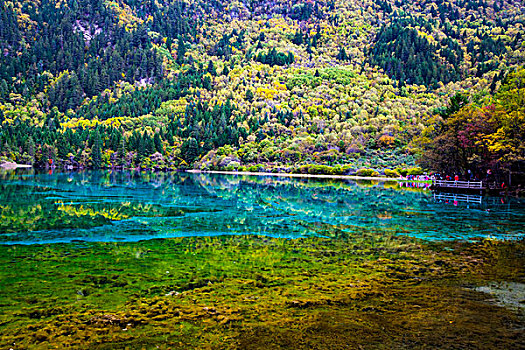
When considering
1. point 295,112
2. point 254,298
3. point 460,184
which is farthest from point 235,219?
point 295,112

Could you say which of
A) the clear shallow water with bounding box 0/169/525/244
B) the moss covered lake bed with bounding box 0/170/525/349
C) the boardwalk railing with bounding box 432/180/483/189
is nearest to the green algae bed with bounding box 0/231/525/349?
the moss covered lake bed with bounding box 0/170/525/349

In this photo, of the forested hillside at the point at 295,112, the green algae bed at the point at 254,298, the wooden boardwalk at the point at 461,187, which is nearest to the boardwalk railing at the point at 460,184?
the wooden boardwalk at the point at 461,187

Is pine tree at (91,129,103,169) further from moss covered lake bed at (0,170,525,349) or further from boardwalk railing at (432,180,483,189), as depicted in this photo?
moss covered lake bed at (0,170,525,349)

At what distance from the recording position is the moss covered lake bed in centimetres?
577

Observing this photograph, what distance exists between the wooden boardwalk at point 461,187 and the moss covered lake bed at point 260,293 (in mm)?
27933

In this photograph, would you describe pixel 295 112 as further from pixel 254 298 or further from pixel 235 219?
pixel 254 298

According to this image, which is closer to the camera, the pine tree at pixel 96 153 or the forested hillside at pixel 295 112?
the forested hillside at pixel 295 112

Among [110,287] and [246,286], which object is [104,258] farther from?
[246,286]

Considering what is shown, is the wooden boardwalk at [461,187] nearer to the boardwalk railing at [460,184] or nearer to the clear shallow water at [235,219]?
the boardwalk railing at [460,184]

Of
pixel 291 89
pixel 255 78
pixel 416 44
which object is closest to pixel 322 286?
pixel 291 89

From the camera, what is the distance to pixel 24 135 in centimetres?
11012

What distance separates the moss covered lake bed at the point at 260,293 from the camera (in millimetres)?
5773

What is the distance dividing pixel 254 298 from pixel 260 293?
13.0 inches

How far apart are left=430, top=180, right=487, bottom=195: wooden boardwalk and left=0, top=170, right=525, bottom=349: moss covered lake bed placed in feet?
91.6
